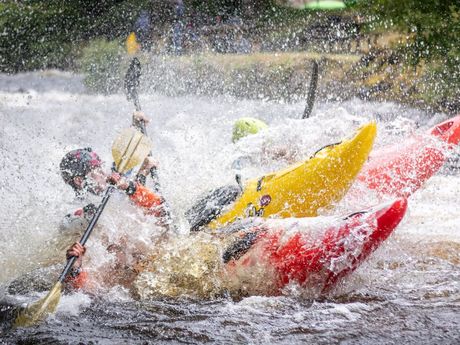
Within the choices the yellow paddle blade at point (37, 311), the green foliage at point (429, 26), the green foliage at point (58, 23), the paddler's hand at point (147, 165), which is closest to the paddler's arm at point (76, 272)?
the yellow paddle blade at point (37, 311)

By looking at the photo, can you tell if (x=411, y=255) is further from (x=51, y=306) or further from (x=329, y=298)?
(x=51, y=306)

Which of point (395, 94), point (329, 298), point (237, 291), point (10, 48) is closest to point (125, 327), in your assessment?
point (237, 291)

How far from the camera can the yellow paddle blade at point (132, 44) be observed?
1553 cm

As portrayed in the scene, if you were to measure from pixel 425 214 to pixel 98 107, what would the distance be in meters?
7.40

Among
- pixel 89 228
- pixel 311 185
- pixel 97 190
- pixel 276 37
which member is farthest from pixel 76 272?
pixel 276 37

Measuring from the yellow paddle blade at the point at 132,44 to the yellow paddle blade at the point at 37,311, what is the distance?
12908 mm

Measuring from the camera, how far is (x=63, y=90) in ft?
41.1

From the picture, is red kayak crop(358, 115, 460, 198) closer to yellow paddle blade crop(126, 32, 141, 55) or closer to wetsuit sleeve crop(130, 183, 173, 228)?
wetsuit sleeve crop(130, 183, 173, 228)

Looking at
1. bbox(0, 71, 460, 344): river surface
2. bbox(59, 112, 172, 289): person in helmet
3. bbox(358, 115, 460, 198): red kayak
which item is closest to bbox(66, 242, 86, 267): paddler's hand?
bbox(0, 71, 460, 344): river surface

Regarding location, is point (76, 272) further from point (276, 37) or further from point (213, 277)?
point (276, 37)

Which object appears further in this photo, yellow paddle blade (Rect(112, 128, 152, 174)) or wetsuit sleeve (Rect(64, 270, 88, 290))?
yellow paddle blade (Rect(112, 128, 152, 174))

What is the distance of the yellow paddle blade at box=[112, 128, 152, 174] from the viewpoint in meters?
4.04

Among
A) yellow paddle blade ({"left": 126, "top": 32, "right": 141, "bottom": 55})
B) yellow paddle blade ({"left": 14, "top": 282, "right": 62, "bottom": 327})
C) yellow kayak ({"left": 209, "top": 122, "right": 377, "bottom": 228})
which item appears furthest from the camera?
yellow paddle blade ({"left": 126, "top": 32, "right": 141, "bottom": 55})

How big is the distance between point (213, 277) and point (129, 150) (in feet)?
3.93
